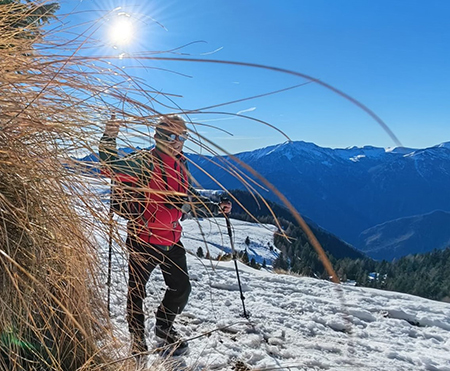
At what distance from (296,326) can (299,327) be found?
4 centimetres

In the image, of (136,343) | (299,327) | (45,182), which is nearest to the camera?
(45,182)

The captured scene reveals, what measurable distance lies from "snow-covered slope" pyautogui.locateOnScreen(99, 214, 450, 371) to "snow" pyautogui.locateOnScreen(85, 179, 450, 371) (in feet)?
0.03

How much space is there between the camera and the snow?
9.89ft

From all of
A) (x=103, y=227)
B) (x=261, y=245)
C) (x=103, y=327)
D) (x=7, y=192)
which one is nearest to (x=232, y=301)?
(x=103, y=327)

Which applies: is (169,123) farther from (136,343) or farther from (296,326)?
(296,326)

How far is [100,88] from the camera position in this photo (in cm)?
115

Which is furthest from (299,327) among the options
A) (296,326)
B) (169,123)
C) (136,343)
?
(169,123)

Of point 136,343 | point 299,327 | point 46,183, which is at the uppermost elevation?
point 46,183

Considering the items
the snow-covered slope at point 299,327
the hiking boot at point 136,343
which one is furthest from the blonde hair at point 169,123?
the hiking boot at point 136,343

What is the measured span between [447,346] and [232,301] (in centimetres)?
294

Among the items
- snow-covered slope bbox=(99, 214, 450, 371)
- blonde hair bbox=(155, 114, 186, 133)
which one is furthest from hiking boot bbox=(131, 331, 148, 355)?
blonde hair bbox=(155, 114, 186, 133)

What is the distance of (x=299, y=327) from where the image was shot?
433 cm

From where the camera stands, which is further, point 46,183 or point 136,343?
point 136,343

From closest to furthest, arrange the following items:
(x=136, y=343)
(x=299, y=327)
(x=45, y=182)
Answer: (x=45, y=182) < (x=136, y=343) < (x=299, y=327)
